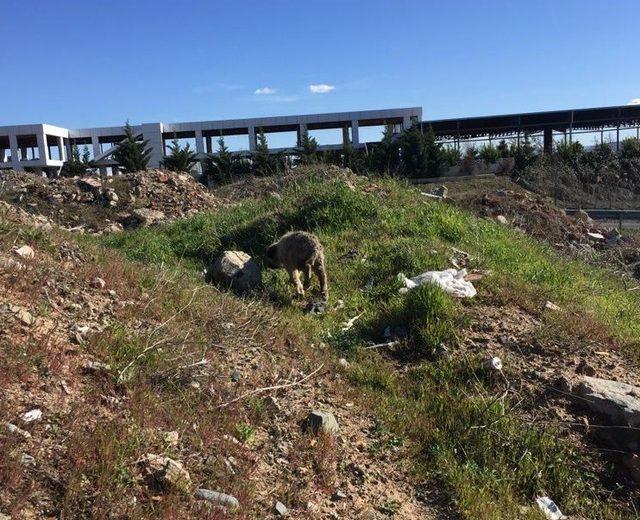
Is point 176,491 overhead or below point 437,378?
overhead

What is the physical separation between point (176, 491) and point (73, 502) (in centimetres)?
52

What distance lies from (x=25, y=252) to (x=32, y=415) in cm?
261

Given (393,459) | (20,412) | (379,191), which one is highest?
(379,191)

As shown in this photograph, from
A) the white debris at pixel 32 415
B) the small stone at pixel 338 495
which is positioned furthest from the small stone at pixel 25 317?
the small stone at pixel 338 495

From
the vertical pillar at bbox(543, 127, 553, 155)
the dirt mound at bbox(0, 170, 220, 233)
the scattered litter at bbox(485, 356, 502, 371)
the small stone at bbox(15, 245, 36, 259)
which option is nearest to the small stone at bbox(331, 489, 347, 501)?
the scattered litter at bbox(485, 356, 502, 371)

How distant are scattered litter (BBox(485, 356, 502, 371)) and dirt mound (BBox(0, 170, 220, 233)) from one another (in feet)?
38.6

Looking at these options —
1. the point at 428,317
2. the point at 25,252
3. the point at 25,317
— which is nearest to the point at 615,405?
the point at 428,317

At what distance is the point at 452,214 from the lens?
10.6m

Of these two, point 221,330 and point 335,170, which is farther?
point 335,170

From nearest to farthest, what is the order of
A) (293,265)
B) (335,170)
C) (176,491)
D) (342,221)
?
(176,491)
(293,265)
(342,221)
(335,170)

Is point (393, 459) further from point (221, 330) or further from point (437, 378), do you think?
point (221, 330)

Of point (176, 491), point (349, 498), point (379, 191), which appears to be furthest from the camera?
point (379, 191)

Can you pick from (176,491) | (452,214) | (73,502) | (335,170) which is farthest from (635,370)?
(335,170)

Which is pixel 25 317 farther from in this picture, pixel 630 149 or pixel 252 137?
pixel 252 137
